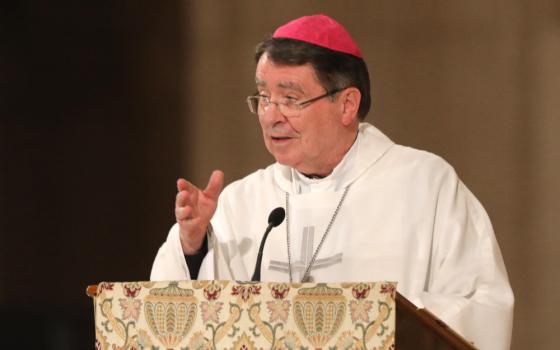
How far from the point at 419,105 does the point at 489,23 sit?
1.79 ft

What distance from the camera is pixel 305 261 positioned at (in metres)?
3.73

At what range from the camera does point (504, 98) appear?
5.23 meters

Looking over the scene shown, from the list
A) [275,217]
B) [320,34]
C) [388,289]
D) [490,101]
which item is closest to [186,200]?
[275,217]

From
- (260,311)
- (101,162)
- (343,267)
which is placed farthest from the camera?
(101,162)

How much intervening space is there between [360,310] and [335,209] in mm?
1390

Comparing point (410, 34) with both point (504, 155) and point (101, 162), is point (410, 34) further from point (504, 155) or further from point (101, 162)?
point (101, 162)

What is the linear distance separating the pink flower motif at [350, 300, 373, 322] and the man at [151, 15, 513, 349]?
909mm

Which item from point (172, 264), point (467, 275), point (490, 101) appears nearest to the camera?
point (467, 275)

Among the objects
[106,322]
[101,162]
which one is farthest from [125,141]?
[106,322]

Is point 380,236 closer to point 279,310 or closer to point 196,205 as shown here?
point 196,205

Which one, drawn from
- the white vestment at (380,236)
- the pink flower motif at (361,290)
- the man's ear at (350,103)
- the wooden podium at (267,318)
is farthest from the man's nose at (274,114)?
the pink flower motif at (361,290)

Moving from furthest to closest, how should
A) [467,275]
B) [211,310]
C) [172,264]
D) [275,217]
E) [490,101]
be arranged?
[490,101]
[172,264]
[467,275]
[275,217]
[211,310]

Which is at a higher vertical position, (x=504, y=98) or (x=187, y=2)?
(x=187, y=2)

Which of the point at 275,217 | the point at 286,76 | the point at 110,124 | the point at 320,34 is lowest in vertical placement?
the point at 275,217
